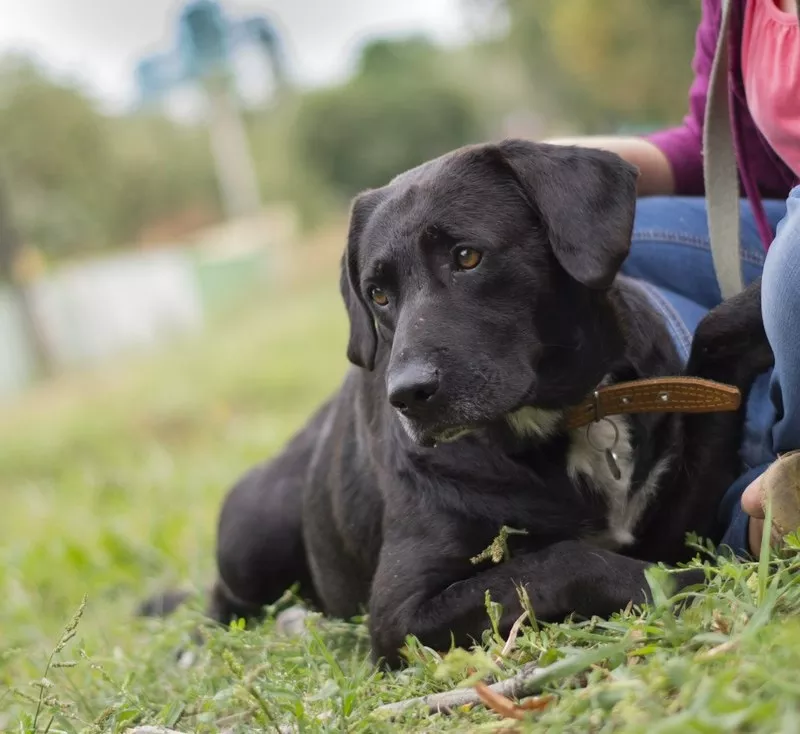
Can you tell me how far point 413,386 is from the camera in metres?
2.40

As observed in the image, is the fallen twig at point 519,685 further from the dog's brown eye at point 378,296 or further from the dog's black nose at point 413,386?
the dog's brown eye at point 378,296

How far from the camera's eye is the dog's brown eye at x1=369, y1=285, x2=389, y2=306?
9.29 ft

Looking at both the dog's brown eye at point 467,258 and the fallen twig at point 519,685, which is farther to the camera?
the dog's brown eye at point 467,258

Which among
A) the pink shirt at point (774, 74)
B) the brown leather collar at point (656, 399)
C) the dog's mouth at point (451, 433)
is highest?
the pink shirt at point (774, 74)

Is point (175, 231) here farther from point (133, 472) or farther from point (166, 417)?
point (133, 472)

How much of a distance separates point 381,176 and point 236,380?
75.3 feet

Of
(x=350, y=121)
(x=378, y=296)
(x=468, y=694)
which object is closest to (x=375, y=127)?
(x=350, y=121)

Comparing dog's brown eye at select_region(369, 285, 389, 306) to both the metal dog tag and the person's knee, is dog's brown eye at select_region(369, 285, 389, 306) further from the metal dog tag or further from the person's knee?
the person's knee

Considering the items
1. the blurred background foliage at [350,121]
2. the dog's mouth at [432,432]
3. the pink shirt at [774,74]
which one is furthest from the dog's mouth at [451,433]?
the blurred background foliage at [350,121]

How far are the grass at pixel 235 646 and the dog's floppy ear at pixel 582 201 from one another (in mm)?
745

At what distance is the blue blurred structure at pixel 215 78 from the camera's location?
39125 millimetres

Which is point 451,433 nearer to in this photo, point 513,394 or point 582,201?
point 513,394

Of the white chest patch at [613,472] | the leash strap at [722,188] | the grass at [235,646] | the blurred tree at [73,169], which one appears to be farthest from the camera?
the blurred tree at [73,169]

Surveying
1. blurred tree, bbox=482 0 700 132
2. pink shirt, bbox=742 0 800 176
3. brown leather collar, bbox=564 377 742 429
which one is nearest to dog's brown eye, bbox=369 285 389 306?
brown leather collar, bbox=564 377 742 429
